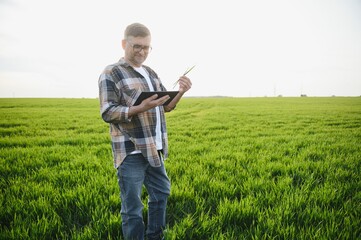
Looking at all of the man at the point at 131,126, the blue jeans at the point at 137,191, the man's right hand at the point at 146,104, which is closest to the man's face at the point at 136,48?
the man at the point at 131,126

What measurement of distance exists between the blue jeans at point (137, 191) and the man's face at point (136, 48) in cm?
93

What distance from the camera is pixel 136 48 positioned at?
2.07 metres

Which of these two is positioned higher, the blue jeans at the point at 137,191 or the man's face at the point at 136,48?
the man's face at the point at 136,48

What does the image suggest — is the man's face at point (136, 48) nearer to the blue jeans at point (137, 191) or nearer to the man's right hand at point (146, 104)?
the man's right hand at point (146, 104)

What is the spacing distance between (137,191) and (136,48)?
1.32 meters

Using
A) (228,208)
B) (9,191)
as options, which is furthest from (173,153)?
(9,191)

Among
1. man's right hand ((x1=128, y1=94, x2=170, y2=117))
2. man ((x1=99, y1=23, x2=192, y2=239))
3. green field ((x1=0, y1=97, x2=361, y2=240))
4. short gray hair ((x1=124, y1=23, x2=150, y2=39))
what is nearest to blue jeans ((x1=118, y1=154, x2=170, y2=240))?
man ((x1=99, y1=23, x2=192, y2=239))

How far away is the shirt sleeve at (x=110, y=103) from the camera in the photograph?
1.87 m

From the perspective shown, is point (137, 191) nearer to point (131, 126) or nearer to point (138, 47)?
point (131, 126)

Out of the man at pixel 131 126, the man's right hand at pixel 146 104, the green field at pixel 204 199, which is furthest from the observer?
the green field at pixel 204 199

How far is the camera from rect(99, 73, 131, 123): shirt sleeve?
6.12ft

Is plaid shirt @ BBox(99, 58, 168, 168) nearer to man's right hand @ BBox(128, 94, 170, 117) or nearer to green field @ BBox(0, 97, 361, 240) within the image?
man's right hand @ BBox(128, 94, 170, 117)

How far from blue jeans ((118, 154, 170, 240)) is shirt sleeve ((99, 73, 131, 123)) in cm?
40

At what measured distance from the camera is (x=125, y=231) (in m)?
2.13
